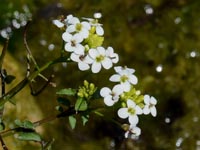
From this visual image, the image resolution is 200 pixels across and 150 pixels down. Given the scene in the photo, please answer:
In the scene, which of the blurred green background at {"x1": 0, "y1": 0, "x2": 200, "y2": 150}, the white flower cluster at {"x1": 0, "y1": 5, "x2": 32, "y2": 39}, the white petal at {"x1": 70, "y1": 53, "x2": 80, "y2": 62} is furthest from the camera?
the white flower cluster at {"x1": 0, "y1": 5, "x2": 32, "y2": 39}

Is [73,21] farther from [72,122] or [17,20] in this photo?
[17,20]

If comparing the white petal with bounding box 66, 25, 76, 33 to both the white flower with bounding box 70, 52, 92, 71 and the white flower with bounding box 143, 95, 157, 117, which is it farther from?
the white flower with bounding box 143, 95, 157, 117

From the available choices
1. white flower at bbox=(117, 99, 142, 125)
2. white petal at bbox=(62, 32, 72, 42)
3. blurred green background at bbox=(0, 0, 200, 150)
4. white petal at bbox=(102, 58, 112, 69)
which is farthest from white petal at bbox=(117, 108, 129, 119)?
blurred green background at bbox=(0, 0, 200, 150)

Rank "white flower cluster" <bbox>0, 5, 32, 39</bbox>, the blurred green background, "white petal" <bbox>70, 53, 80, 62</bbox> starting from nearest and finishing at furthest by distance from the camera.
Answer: "white petal" <bbox>70, 53, 80, 62</bbox>, the blurred green background, "white flower cluster" <bbox>0, 5, 32, 39</bbox>

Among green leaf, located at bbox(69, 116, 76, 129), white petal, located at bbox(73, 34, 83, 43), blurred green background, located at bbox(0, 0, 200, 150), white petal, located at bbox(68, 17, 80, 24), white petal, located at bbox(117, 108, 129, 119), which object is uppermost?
blurred green background, located at bbox(0, 0, 200, 150)

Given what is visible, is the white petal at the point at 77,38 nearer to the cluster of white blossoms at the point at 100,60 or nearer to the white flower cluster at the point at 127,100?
the cluster of white blossoms at the point at 100,60

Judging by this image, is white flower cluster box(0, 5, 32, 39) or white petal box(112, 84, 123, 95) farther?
white flower cluster box(0, 5, 32, 39)
